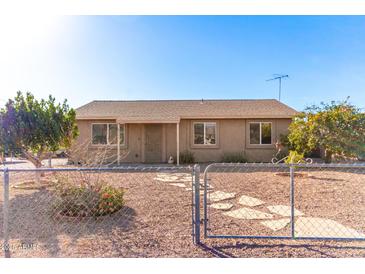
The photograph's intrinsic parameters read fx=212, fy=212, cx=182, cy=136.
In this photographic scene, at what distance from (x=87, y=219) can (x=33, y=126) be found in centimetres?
444

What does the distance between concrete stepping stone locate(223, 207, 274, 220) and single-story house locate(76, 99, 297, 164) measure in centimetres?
844

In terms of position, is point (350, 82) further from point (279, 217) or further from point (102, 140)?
point (102, 140)

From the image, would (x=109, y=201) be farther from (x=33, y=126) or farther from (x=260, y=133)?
(x=260, y=133)

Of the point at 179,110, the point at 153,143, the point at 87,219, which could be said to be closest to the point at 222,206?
the point at 87,219

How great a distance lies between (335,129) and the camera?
9414 mm

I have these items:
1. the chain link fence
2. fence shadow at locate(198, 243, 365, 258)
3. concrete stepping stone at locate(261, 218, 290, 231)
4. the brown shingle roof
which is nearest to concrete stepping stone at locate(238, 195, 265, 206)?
concrete stepping stone at locate(261, 218, 290, 231)

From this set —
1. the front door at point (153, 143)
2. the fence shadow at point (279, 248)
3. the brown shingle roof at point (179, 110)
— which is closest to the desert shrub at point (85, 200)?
the fence shadow at point (279, 248)

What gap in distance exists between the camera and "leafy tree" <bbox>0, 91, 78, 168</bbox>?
654 centimetres

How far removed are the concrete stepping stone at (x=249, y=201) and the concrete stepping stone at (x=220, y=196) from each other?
0.28 m

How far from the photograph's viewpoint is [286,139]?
12.2m

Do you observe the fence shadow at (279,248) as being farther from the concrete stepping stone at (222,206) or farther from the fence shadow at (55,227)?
the concrete stepping stone at (222,206)

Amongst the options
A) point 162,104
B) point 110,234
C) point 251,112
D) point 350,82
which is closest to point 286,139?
point 251,112

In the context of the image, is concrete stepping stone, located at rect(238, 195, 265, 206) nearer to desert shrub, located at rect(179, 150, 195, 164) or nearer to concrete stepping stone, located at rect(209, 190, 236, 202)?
concrete stepping stone, located at rect(209, 190, 236, 202)
